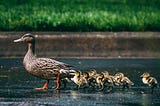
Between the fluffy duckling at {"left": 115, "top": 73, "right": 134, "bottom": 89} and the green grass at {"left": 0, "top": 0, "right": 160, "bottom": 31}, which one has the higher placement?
the green grass at {"left": 0, "top": 0, "right": 160, "bottom": 31}

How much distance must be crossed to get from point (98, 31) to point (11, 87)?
718 cm

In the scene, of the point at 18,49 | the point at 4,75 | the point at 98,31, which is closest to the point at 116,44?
the point at 98,31

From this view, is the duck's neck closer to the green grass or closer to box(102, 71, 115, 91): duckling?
box(102, 71, 115, 91): duckling

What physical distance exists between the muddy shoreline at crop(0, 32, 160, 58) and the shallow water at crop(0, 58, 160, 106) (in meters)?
1.32

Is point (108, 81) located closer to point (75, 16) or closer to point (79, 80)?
point (79, 80)

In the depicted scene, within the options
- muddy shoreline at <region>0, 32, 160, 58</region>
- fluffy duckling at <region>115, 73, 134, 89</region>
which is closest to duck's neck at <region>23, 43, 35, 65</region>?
fluffy duckling at <region>115, 73, 134, 89</region>

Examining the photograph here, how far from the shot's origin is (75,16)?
2342cm

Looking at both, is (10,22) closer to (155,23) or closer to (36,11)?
(36,11)

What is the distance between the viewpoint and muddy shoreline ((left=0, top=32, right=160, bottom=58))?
71.6 ft

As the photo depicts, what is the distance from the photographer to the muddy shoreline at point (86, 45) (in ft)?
71.6

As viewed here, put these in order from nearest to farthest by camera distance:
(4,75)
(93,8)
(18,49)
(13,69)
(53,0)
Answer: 1. (4,75)
2. (13,69)
3. (18,49)
4. (93,8)
5. (53,0)

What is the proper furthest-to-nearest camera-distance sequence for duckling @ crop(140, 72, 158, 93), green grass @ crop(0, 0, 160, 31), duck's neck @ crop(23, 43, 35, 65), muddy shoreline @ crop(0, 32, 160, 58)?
green grass @ crop(0, 0, 160, 31)
muddy shoreline @ crop(0, 32, 160, 58)
duck's neck @ crop(23, 43, 35, 65)
duckling @ crop(140, 72, 158, 93)

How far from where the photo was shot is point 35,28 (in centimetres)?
2259

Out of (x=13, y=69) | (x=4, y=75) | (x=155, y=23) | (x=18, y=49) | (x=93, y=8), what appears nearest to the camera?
(x=4, y=75)
